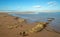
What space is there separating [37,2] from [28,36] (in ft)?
4.98

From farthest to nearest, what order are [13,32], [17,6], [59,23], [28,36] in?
[17,6] → [59,23] → [13,32] → [28,36]

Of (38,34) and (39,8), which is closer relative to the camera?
(38,34)

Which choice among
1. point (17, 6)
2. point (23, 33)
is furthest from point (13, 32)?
point (17, 6)

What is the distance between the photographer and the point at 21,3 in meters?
3.68

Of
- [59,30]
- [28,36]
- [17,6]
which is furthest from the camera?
[17,6]

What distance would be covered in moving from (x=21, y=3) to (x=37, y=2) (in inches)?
22.0

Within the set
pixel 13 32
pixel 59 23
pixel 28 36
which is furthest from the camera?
pixel 59 23

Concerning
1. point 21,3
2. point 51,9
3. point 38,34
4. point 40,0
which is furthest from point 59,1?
point 38,34

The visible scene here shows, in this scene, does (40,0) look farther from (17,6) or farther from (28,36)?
(28,36)

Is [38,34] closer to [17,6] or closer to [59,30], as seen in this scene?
[59,30]

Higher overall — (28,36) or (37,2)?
(37,2)

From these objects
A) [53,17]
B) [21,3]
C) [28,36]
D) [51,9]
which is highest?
[21,3]

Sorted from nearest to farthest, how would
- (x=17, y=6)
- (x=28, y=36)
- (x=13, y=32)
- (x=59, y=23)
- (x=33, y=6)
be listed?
(x=28, y=36) → (x=13, y=32) → (x=59, y=23) → (x=33, y=6) → (x=17, y=6)

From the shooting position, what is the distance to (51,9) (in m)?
3.57
